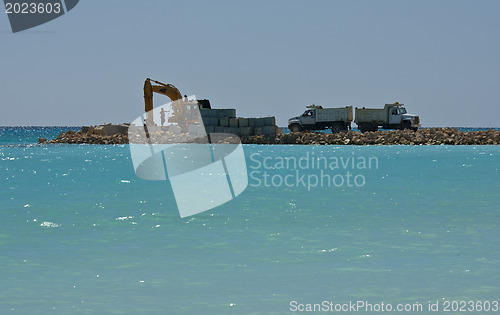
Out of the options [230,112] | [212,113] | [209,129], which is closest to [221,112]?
[212,113]

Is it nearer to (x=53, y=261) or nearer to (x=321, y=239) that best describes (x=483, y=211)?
(x=321, y=239)

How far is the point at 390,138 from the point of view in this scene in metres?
62.0

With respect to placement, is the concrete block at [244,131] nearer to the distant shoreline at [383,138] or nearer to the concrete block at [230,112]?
the distant shoreline at [383,138]

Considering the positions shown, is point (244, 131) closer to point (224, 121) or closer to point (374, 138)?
point (224, 121)

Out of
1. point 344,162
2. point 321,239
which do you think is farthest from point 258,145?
point 321,239

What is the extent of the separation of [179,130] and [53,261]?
2195 inches

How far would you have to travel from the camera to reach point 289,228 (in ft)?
47.6

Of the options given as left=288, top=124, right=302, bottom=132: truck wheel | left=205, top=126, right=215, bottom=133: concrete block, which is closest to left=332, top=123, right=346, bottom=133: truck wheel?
left=288, top=124, right=302, bottom=132: truck wheel

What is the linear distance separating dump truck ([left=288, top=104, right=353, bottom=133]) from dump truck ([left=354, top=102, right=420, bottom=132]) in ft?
4.79

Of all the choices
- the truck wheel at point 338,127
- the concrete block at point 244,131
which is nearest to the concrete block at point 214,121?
the concrete block at point 244,131

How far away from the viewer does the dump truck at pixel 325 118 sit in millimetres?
61250

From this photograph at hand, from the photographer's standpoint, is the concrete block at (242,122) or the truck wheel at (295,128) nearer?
the truck wheel at (295,128)

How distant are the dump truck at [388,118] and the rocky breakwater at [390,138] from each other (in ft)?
2.13

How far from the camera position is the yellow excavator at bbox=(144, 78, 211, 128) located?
203ft
